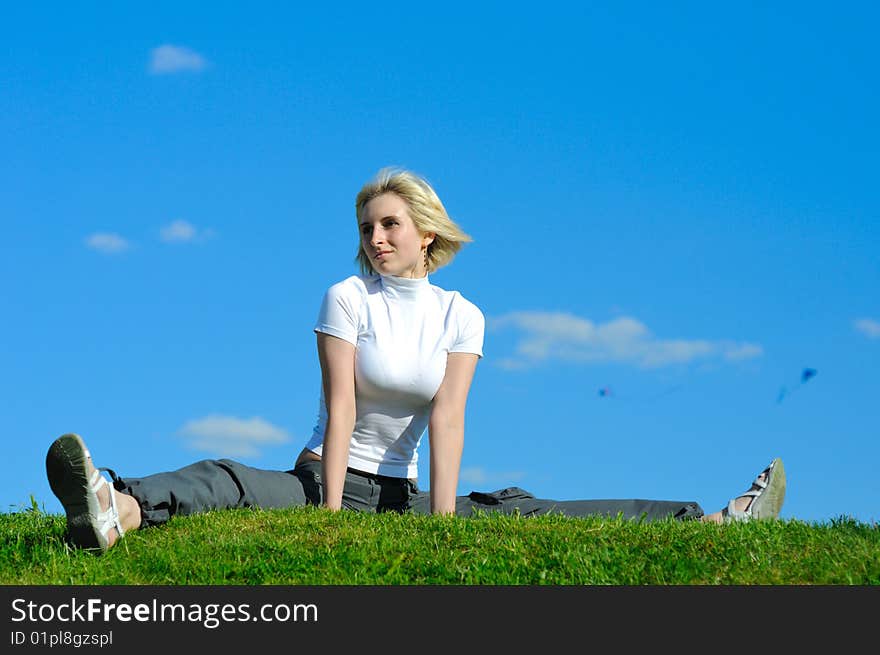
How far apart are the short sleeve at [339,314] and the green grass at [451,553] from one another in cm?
155

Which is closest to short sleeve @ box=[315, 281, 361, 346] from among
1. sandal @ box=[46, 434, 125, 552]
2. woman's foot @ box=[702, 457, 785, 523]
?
sandal @ box=[46, 434, 125, 552]

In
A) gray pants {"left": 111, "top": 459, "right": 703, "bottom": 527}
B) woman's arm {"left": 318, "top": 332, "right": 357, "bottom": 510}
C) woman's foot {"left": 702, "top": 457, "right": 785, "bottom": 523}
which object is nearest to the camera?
gray pants {"left": 111, "top": 459, "right": 703, "bottom": 527}

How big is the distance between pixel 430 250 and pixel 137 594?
4.35m

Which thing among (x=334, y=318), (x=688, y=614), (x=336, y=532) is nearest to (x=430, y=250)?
(x=334, y=318)

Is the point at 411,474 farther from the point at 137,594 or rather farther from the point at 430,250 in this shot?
the point at 137,594

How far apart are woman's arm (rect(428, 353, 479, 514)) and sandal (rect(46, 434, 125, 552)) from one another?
8.56ft

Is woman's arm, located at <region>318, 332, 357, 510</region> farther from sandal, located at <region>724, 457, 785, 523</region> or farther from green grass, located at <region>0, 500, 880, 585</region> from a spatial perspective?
sandal, located at <region>724, 457, 785, 523</region>

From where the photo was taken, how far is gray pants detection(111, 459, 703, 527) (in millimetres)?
7535

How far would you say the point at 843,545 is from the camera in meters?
6.49

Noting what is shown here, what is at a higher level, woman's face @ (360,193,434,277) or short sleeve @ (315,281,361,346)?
woman's face @ (360,193,434,277)

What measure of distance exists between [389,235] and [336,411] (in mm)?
1606

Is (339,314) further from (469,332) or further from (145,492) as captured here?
(145,492)

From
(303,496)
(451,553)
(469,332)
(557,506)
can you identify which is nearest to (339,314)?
(469,332)

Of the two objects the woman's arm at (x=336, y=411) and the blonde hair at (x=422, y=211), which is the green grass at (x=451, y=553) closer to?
the woman's arm at (x=336, y=411)
